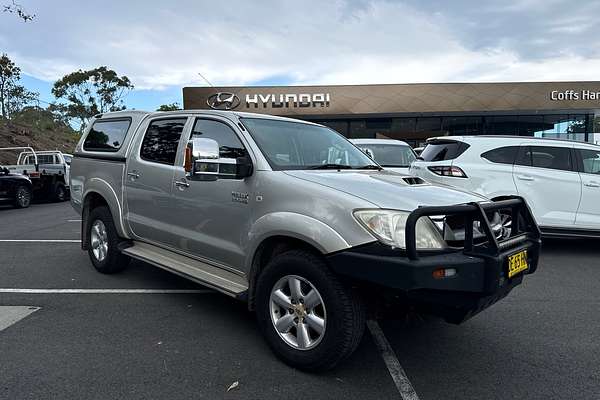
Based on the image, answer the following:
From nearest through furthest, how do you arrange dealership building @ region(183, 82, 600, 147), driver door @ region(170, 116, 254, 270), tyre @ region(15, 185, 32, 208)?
driver door @ region(170, 116, 254, 270) < tyre @ region(15, 185, 32, 208) < dealership building @ region(183, 82, 600, 147)

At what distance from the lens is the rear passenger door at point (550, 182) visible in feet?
22.1

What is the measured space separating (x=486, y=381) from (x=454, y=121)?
24896 millimetres

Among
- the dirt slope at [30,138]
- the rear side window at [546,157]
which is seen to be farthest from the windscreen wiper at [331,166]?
the dirt slope at [30,138]

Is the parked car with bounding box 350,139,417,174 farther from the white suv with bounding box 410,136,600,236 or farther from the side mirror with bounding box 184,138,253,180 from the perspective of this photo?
the side mirror with bounding box 184,138,253,180

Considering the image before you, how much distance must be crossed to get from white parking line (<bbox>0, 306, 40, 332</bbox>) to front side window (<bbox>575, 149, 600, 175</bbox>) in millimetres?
7359

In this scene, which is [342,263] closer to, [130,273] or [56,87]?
[130,273]

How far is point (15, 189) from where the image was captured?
13.5 m

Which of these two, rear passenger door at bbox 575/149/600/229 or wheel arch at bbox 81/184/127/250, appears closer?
wheel arch at bbox 81/184/127/250

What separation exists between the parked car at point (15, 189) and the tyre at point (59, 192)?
1.87 metres

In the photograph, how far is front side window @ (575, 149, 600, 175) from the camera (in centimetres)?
684

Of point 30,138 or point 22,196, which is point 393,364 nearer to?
point 22,196

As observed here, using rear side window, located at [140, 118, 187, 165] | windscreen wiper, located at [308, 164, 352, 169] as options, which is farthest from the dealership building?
windscreen wiper, located at [308, 164, 352, 169]

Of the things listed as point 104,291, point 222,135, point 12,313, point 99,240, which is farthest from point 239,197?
point 99,240

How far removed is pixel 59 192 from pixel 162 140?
13.7 meters
